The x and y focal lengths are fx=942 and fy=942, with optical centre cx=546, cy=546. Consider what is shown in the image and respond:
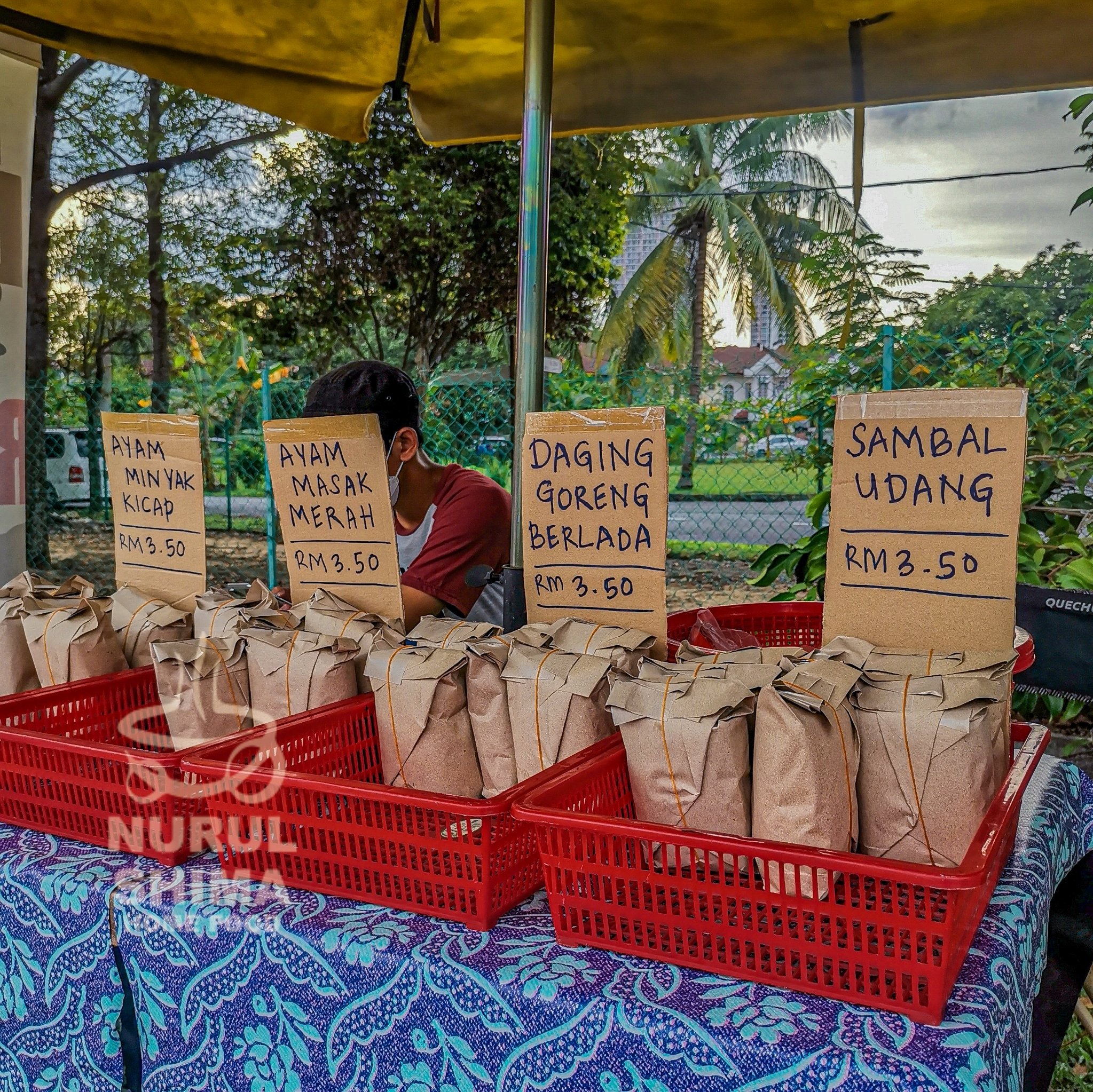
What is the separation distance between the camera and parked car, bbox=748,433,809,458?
5.48m

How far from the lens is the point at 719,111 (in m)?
1.94

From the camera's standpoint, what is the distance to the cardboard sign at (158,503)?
132cm

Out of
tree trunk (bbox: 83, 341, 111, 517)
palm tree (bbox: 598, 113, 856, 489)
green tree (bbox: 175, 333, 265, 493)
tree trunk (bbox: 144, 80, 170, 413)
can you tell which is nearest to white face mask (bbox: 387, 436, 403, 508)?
tree trunk (bbox: 83, 341, 111, 517)

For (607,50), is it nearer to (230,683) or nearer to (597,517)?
(597,517)

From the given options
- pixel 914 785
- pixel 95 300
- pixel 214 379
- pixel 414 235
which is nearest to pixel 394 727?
pixel 914 785

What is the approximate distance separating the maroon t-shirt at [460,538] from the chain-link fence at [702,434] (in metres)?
0.60

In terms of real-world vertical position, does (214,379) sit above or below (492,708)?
above

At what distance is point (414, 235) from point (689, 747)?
718cm

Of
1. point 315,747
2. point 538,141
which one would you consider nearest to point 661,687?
point 315,747

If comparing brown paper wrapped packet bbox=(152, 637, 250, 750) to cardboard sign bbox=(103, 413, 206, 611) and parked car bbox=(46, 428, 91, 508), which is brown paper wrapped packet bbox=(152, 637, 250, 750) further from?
parked car bbox=(46, 428, 91, 508)

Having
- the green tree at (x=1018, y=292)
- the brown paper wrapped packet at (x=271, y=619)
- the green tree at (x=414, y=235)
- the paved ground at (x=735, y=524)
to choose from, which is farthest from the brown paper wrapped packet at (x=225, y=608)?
the green tree at (x=1018, y=292)

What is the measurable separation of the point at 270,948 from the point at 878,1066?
49 cm

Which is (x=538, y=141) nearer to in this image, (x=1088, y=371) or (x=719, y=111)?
(x=719, y=111)

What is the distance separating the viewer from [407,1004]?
0.74 metres
